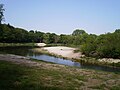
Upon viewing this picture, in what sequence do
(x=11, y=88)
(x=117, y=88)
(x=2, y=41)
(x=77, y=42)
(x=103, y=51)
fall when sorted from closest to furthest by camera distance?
(x=11, y=88) → (x=117, y=88) → (x=103, y=51) → (x=2, y=41) → (x=77, y=42)

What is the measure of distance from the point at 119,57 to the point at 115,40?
1078 centimetres

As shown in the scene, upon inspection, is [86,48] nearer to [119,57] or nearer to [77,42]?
[119,57]

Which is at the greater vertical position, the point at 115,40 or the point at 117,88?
the point at 115,40

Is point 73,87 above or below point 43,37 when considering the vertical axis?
below

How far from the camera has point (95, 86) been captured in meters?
17.9

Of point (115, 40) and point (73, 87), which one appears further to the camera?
point (115, 40)

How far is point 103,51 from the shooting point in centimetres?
6869

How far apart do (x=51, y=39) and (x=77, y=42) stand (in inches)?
1363

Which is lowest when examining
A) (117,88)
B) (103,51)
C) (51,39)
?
(117,88)

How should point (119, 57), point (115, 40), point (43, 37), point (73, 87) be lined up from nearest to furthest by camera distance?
1. point (73, 87)
2. point (119, 57)
3. point (115, 40)
4. point (43, 37)

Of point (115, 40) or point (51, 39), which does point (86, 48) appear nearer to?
point (115, 40)

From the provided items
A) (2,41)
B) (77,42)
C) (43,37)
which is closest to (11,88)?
(2,41)

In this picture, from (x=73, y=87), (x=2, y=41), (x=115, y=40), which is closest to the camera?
(x=73, y=87)

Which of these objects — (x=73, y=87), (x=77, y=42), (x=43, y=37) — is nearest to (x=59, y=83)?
(x=73, y=87)
